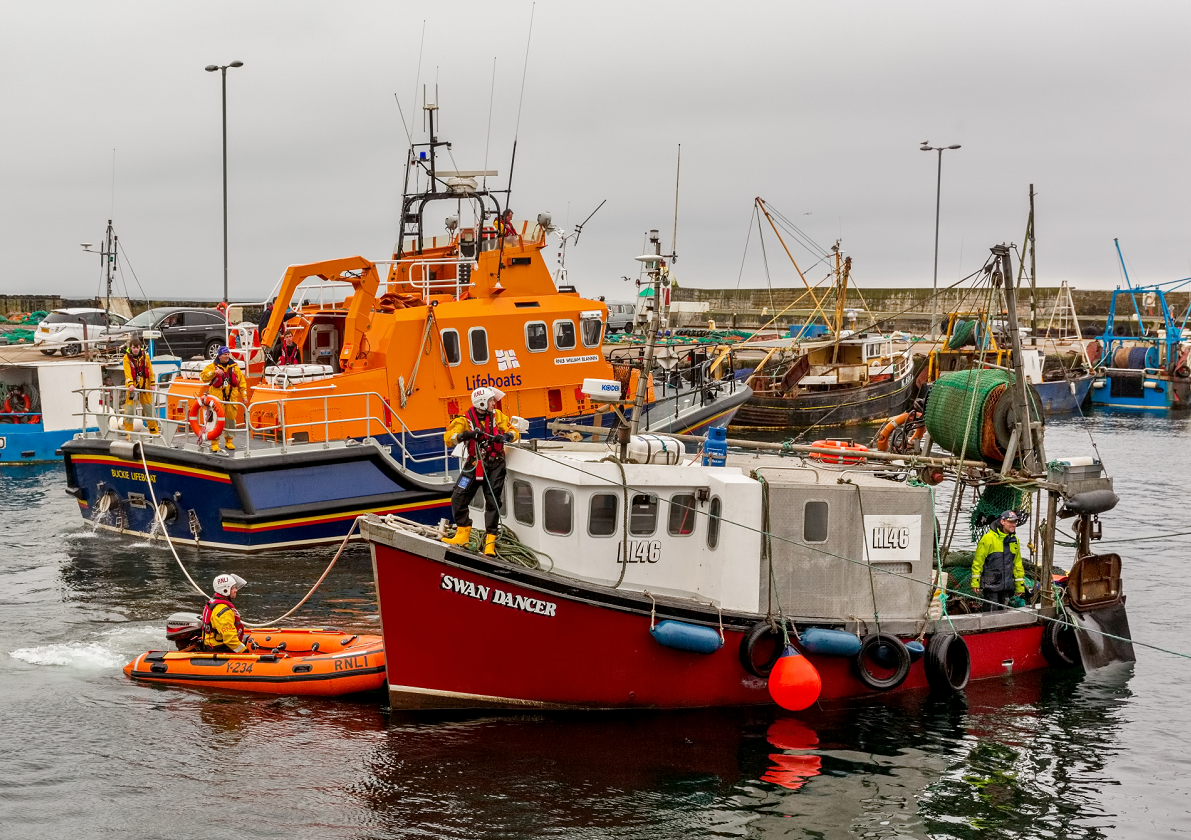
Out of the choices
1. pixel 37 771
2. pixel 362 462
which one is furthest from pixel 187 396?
pixel 37 771

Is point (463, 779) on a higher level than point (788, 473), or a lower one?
lower

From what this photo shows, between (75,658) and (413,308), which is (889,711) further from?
(413,308)

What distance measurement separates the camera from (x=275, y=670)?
40.8ft

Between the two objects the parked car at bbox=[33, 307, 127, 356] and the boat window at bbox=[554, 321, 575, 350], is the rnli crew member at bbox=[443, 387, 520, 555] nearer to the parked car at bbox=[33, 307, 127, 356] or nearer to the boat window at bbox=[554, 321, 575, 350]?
the boat window at bbox=[554, 321, 575, 350]

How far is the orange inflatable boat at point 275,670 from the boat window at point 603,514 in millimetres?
2642

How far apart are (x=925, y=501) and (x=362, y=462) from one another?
906cm

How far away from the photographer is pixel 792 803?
10359mm

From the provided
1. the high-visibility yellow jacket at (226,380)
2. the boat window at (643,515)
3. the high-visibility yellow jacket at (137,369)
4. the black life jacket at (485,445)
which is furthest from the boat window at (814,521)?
the high-visibility yellow jacket at (137,369)

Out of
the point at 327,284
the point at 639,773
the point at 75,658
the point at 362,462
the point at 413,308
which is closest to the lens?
the point at 639,773

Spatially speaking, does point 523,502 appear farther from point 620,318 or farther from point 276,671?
point 620,318

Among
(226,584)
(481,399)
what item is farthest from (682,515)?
(226,584)

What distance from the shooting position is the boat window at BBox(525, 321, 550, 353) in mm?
20438

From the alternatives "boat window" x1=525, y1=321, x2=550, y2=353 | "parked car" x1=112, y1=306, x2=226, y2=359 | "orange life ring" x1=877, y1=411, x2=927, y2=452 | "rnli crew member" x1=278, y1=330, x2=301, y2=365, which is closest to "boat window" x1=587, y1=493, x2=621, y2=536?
"orange life ring" x1=877, y1=411, x2=927, y2=452

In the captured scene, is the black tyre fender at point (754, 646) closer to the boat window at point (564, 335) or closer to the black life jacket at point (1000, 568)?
the black life jacket at point (1000, 568)
